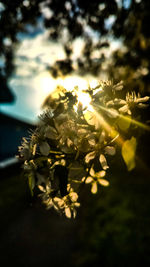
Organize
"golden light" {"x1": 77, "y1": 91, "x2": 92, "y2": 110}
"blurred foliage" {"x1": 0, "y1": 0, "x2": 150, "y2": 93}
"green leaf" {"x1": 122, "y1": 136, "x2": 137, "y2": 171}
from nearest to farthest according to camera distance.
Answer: "green leaf" {"x1": 122, "y1": 136, "x2": 137, "y2": 171}, "golden light" {"x1": 77, "y1": 91, "x2": 92, "y2": 110}, "blurred foliage" {"x1": 0, "y1": 0, "x2": 150, "y2": 93}

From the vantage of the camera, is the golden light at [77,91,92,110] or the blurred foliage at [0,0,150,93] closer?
the golden light at [77,91,92,110]

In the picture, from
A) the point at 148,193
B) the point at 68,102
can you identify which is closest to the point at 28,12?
the point at 68,102

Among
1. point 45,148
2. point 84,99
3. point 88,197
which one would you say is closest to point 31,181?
point 45,148

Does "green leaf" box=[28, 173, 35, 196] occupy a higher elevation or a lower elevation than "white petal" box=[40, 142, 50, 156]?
lower

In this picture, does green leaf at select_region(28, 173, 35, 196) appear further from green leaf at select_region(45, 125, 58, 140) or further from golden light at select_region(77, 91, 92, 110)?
golden light at select_region(77, 91, 92, 110)


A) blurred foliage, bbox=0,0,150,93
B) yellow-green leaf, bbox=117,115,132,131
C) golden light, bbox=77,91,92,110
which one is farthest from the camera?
blurred foliage, bbox=0,0,150,93

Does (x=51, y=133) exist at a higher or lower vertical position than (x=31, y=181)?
higher

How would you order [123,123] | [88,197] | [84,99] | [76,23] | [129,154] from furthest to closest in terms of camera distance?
[88,197] → [76,23] → [84,99] → [123,123] → [129,154]

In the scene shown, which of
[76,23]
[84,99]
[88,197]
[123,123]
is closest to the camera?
[123,123]

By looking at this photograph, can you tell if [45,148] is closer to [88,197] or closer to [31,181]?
[31,181]

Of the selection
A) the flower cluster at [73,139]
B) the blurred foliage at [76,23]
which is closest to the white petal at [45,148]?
the flower cluster at [73,139]

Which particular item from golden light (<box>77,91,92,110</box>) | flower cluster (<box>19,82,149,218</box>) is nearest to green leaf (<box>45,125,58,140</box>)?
flower cluster (<box>19,82,149,218</box>)
